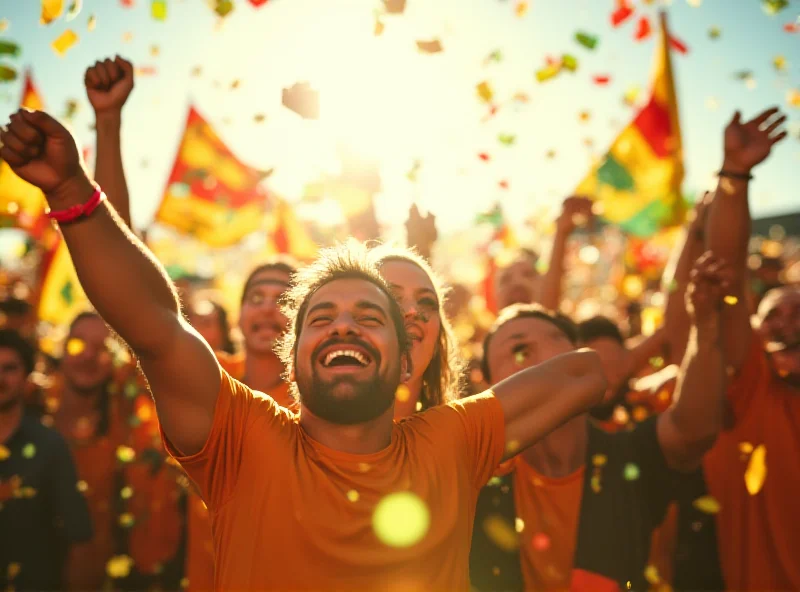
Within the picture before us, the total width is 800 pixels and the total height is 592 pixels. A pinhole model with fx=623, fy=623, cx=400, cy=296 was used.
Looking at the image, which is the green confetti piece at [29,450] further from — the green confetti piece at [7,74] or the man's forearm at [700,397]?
the man's forearm at [700,397]

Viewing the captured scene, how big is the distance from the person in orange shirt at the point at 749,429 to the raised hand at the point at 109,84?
9.41 ft

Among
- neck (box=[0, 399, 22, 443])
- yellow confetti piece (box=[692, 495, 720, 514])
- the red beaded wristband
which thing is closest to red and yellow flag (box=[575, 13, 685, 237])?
yellow confetti piece (box=[692, 495, 720, 514])

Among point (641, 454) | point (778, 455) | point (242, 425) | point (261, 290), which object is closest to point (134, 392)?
point (261, 290)

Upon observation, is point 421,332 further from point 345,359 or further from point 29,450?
point 29,450

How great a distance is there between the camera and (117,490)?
452cm

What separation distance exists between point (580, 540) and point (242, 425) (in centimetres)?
162

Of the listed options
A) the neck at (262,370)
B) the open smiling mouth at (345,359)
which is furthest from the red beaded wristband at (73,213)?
the neck at (262,370)

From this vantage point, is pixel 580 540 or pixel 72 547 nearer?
pixel 580 540

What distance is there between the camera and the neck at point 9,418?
12.5 feet

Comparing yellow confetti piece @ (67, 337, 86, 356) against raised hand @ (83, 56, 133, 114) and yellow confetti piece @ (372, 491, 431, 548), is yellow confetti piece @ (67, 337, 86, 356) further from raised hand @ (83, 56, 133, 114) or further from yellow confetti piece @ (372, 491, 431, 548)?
yellow confetti piece @ (372, 491, 431, 548)

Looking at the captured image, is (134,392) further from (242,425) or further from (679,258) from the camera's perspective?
(679,258)

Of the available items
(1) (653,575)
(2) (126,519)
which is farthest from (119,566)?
(1) (653,575)

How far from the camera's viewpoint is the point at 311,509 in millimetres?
1883

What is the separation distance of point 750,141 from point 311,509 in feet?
9.64
